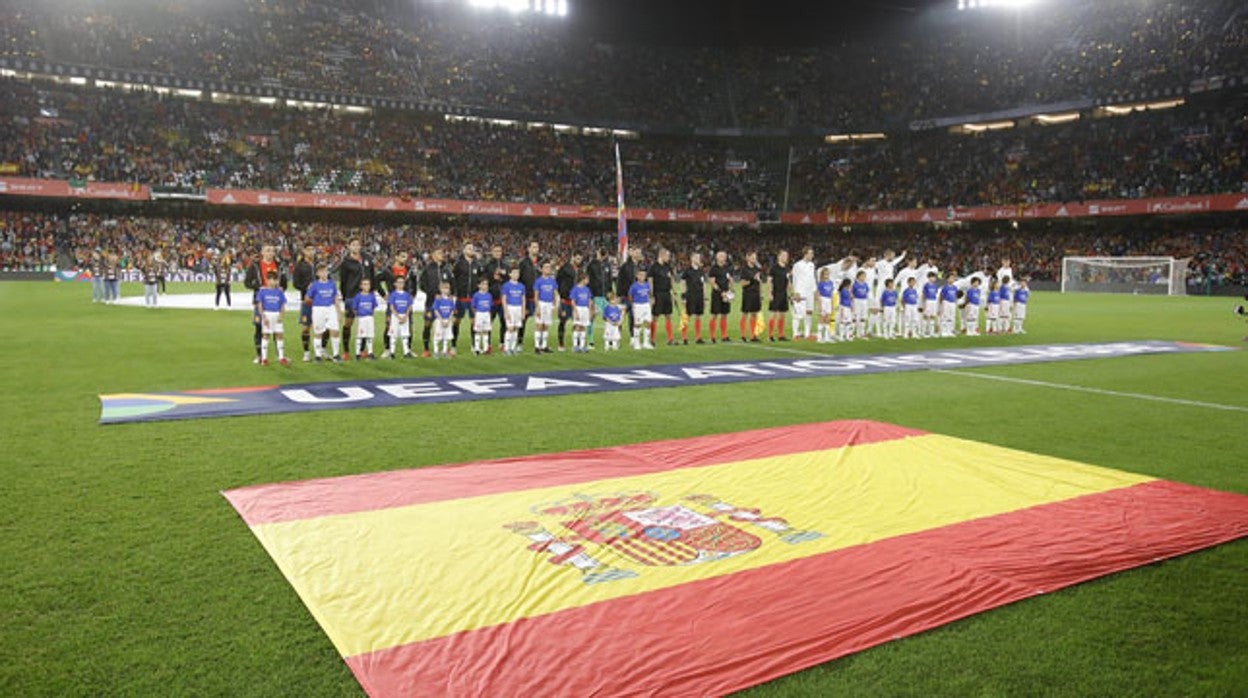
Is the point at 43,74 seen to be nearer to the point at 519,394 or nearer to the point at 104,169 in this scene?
the point at 104,169

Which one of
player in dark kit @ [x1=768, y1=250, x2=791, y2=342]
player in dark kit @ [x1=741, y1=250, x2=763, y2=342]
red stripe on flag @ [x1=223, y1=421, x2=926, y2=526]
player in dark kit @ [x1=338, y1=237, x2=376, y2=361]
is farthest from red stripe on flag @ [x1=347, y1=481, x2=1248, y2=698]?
player in dark kit @ [x1=768, y1=250, x2=791, y2=342]

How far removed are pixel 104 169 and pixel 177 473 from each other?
42585mm

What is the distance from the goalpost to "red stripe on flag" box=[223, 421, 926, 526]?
42048mm

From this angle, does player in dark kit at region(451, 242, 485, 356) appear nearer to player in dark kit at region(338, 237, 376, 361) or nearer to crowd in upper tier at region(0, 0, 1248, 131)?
player in dark kit at region(338, 237, 376, 361)

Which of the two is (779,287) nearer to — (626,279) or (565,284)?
(626,279)

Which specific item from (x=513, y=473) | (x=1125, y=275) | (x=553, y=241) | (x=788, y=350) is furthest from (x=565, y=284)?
(x=1125, y=275)

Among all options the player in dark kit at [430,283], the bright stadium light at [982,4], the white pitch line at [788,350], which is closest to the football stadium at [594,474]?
the player in dark kit at [430,283]

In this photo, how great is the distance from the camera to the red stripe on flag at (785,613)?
126 inches

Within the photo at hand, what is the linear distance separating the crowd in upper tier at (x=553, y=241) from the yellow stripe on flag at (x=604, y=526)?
28.9 metres

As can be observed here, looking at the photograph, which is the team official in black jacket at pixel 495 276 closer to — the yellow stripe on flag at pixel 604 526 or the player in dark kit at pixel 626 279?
the player in dark kit at pixel 626 279

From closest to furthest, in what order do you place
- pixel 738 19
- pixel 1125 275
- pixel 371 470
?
pixel 371 470
pixel 1125 275
pixel 738 19

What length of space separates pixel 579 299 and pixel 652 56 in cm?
5236

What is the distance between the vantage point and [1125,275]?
140 feet

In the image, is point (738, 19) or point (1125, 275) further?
point (738, 19)
